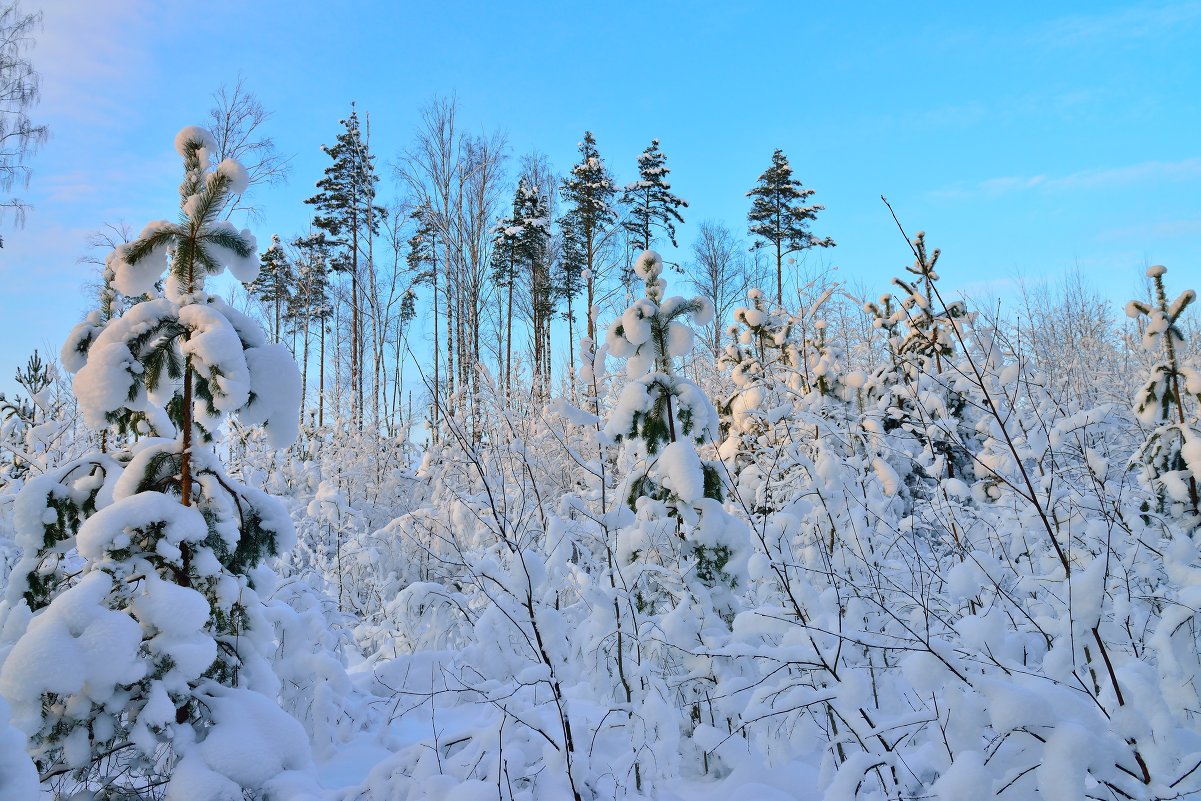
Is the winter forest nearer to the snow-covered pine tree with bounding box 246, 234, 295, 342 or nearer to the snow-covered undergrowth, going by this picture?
the snow-covered undergrowth

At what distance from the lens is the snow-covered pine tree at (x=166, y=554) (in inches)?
78.3

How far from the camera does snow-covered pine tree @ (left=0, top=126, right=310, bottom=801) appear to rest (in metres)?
1.99

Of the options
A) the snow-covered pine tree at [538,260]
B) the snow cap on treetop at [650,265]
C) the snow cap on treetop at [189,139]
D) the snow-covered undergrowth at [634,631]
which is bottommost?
the snow-covered undergrowth at [634,631]

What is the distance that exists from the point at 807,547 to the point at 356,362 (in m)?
16.1

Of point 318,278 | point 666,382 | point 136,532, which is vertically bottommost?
point 136,532

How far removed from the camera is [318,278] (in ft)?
79.6

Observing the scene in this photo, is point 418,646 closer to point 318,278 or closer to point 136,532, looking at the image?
point 136,532

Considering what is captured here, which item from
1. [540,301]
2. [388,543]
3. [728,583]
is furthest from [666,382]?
[540,301]

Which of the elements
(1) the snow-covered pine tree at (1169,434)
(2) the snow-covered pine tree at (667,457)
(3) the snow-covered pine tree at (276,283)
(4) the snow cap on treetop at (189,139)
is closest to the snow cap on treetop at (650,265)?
(2) the snow-covered pine tree at (667,457)

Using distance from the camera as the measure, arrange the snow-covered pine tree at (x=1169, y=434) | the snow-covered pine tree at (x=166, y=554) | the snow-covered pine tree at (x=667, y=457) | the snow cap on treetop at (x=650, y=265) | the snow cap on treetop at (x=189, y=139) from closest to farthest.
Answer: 1. the snow-covered pine tree at (x=166, y=554)
2. the snow cap on treetop at (x=189, y=139)
3. the snow-covered pine tree at (x=1169, y=434)
4. the snow-covered pine tree at (x=667, y=457)
5. the snow cap on treetop at (x=650, y=265)

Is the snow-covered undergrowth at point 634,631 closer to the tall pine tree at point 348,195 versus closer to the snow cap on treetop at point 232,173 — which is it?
the snow cap on treetop at point 232,173

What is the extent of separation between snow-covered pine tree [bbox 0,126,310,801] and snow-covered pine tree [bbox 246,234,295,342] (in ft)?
75.3

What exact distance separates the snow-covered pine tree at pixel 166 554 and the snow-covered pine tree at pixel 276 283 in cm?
2295

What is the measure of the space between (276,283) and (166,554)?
84.3 feet
